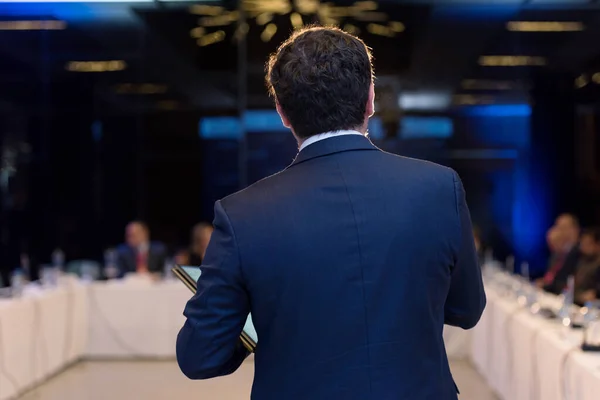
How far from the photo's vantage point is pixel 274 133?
32.0 feet

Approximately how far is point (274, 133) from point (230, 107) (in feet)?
2.00

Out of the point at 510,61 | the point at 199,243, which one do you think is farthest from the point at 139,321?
the point at 510,61

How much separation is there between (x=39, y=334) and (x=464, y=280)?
501 cm

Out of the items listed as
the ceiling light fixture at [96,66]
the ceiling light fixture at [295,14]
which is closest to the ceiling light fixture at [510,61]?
the ceiling light fixture at [295,14]

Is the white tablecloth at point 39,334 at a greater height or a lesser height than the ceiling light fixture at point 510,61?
lesser

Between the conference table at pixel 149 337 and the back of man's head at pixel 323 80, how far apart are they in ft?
6.52

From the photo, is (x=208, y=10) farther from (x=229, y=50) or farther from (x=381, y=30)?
(x=381, y=30)

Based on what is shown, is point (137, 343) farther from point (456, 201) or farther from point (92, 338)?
point (456, 201)

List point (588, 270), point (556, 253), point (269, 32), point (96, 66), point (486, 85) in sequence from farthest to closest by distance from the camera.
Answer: point (96, 66), point (269, 32), point (486, 85), point (556, 253), point (588, 270)

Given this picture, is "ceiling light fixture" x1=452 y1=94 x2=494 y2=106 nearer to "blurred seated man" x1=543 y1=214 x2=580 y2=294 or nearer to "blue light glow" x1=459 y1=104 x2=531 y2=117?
"blue light glow" x1=459 y1=104 x2=531 y2=117

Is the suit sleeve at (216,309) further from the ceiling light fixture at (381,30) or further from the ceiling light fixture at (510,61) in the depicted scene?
the ceiling light fixture at (510,61)

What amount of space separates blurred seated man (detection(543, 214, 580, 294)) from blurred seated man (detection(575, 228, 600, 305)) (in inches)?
3.1

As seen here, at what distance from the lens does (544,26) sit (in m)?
9.34

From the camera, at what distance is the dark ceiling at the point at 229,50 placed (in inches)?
371
